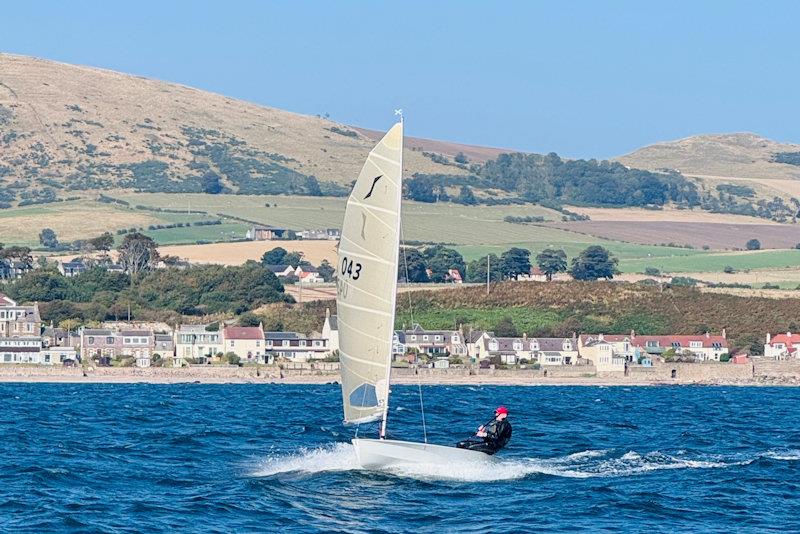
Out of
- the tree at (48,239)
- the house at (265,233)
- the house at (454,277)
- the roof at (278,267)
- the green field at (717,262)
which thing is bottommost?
the house at (454,277)

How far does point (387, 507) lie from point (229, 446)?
44.4ft

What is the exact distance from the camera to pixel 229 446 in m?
45.7

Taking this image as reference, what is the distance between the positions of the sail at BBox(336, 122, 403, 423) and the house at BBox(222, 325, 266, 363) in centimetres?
7654

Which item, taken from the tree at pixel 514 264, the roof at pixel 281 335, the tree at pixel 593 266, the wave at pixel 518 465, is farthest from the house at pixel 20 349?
the wave at pixel 518 465

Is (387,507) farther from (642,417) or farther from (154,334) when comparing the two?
(154,334)

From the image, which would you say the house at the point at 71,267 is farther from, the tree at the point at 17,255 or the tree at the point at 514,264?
the tree at the point at 514,264

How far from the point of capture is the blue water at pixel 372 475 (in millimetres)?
31922

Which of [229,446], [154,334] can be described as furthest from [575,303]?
[229,446]

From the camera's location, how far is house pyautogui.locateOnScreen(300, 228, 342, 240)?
182125mm

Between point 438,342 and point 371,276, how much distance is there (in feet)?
272

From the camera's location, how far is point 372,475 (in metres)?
36.2

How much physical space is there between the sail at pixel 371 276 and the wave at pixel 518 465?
A: 170cm

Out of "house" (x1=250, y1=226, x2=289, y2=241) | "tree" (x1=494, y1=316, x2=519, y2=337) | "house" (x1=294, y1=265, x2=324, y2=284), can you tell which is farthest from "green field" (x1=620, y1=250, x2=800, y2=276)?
"house" (x1=250, y1=226, x2=289, y2=241)

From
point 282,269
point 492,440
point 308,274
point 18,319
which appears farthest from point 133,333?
point 492,440
